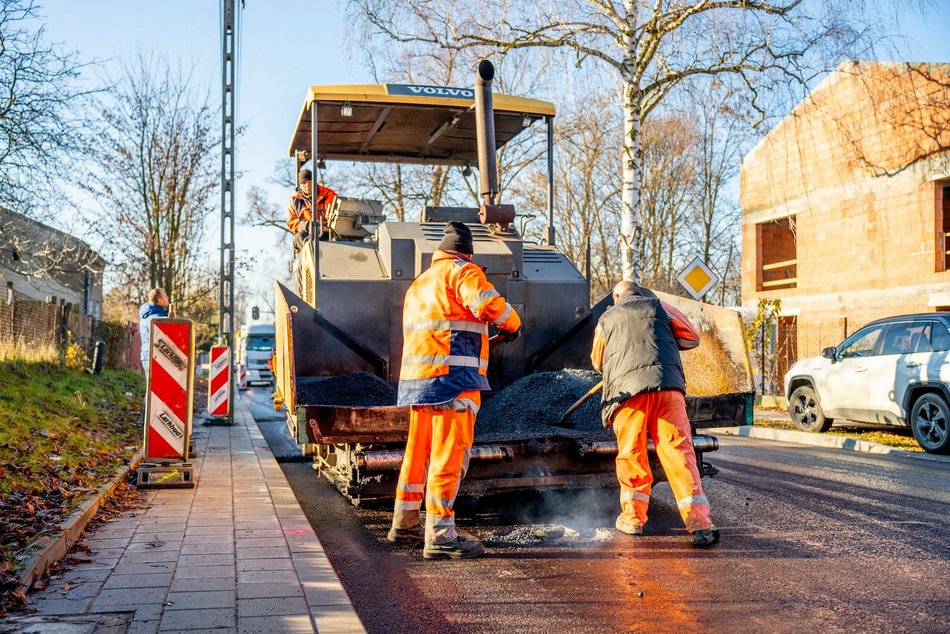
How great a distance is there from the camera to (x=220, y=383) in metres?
14.5

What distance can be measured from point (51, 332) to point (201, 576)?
17.4m

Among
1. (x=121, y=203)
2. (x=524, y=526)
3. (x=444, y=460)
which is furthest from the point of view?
(x=121, y=203)

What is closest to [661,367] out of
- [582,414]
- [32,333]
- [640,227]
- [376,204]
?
[582,414]

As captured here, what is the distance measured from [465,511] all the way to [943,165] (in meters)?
16.8

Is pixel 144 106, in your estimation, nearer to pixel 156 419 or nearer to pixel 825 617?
pixel 156 419

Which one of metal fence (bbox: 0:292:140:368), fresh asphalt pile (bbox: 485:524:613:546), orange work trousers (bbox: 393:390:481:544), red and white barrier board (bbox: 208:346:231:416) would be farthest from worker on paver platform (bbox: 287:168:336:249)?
metal fence (bbox: 0:292:140:368)

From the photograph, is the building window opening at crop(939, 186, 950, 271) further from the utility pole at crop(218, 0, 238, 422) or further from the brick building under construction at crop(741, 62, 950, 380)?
the utility pole at crop(218, 0, 238, 422)

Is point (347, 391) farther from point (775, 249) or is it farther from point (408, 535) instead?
point (775, 249)

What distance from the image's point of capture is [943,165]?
19.5 meters

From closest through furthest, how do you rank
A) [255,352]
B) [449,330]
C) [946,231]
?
[449,330], [946,231], [255,352]

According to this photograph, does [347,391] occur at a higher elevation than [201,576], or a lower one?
higher

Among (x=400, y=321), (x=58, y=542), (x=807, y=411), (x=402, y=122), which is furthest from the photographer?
(x=807, y=411)

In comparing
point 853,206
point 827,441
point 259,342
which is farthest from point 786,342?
point 259,342

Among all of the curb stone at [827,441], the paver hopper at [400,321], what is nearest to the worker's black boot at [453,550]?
the paver hopper at [400,321]
